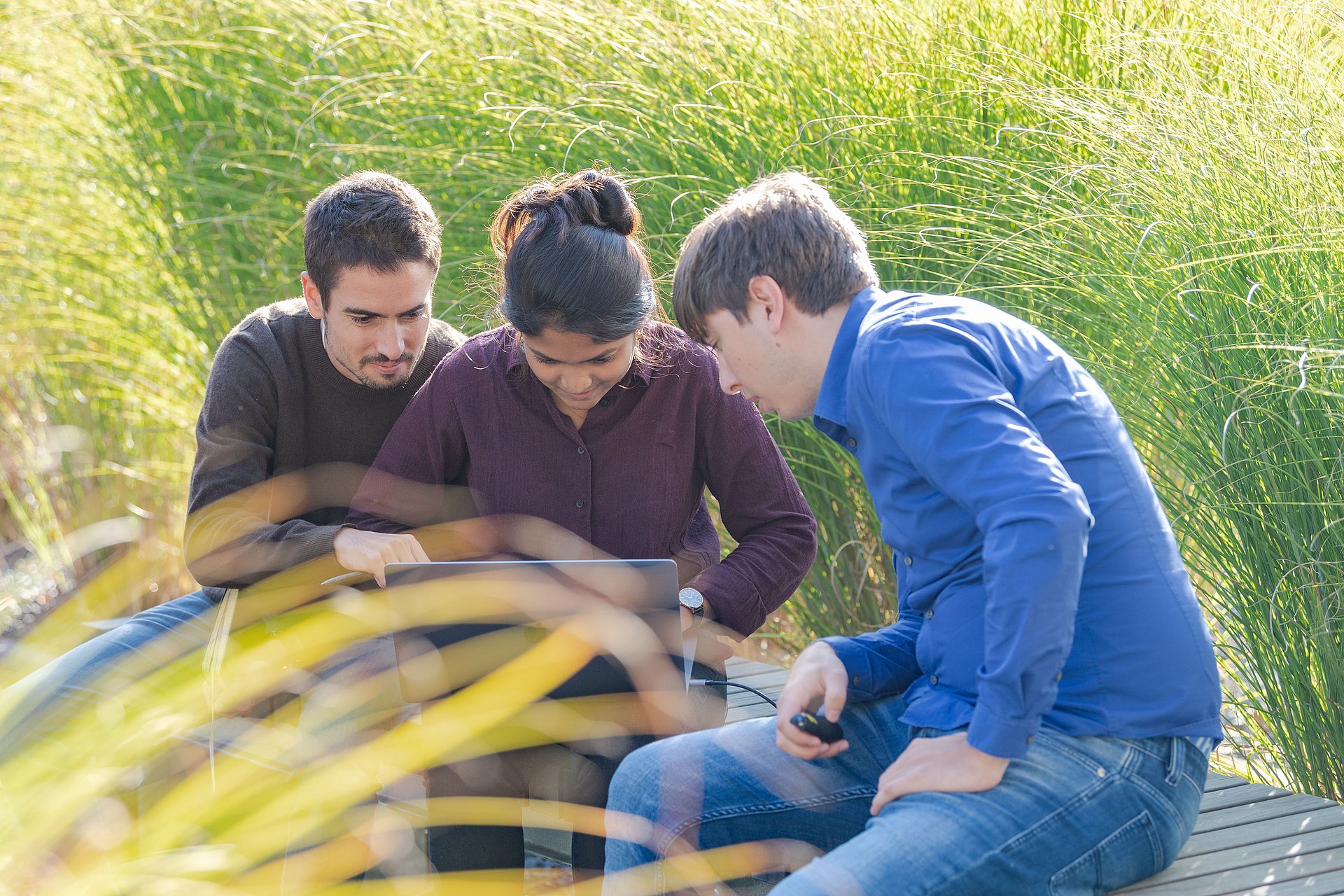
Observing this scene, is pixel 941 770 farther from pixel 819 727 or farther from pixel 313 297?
pixel 313 297

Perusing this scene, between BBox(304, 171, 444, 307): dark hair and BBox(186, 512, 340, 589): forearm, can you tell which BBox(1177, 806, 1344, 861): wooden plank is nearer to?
BBox(186, 512, 340, 589): forearm

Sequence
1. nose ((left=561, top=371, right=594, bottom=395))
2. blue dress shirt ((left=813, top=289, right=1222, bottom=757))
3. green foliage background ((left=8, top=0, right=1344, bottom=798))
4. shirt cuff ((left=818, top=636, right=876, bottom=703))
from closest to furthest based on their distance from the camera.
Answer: blue dress shirt ((left=813, top=289, right=1222, bottom=757))
shirt cuff ((left=818, top=636, right=876, bottom=703))
green foliage background ((left=8, top=0, right=1344, bottom=798))
nose ((left=561, top=371, right=594, bottom=395))

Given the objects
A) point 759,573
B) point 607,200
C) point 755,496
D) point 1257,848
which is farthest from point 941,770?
point 607,200

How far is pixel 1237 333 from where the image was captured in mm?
2076

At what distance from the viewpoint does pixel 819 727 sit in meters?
1.74

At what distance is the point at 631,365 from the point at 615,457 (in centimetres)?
18

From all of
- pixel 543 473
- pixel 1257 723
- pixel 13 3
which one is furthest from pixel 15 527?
pixel 1257 723

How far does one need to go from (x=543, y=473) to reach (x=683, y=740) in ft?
2.35

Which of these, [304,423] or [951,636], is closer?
[951,636]

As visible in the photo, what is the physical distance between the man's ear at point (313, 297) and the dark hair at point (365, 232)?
14mm

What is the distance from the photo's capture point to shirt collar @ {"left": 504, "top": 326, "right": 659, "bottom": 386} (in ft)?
7.78

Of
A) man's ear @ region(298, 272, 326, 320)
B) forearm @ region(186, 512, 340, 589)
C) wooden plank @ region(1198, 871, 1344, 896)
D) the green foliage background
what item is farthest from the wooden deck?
man's ear @ region(298, 272, 326, 320)

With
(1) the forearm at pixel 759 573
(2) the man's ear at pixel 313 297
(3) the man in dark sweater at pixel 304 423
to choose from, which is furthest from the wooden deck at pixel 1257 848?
(2) the man's ear at pixel 313 297

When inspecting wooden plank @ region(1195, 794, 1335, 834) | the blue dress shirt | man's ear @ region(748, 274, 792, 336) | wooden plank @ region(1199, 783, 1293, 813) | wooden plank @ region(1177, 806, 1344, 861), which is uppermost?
man's ear @ region(748, 274, 792, 336)
